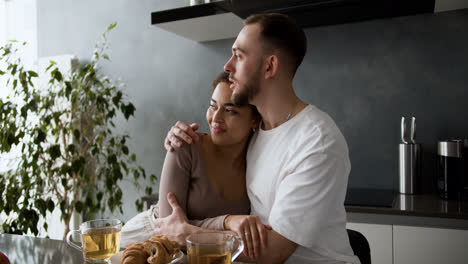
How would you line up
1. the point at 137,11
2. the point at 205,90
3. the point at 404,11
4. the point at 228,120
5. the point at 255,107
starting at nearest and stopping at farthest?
the point at 228,120 < the point at 255,107 < the point at 404,11 < the point at 205,90 < the point at 137,11

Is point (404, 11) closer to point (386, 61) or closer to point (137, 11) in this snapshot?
point (386, 61)

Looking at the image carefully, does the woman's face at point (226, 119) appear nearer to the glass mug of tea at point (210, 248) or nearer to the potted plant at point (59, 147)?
the glass mug of tea at point (210, 248)

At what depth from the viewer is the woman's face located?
1404 millimetres

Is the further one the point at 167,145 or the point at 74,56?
the point at 74,56

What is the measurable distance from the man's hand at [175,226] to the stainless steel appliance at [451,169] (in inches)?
54.3

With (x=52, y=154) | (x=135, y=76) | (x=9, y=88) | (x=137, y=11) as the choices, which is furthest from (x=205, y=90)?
(x=9, y=88)

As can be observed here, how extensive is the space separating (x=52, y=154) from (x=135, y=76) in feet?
2.91

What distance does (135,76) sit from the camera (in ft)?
9.78

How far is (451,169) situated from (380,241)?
52 cm

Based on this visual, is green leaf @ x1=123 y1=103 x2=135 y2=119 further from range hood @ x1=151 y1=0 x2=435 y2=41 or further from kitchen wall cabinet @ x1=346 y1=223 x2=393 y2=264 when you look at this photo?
kitchen wall cabinet @ x1=346 y1=223 x2=393 y2=264

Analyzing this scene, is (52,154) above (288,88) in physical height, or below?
below

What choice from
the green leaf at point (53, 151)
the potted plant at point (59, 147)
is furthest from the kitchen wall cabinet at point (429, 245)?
the green leaf at point (53, 151)

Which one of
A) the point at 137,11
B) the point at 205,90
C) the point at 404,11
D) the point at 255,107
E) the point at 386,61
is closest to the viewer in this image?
the point at 255,107

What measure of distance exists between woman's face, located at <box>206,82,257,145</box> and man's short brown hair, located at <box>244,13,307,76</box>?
240mm
